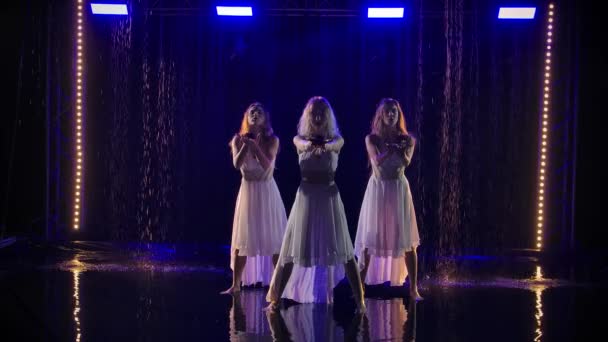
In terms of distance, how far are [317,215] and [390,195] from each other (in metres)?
1.00

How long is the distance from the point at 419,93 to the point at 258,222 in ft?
11.4

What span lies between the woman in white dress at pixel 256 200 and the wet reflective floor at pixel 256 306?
39 centimetres

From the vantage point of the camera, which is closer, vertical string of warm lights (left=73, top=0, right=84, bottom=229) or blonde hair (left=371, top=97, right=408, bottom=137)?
blonde hair (left=371, top=97, right=408, bottom=137)

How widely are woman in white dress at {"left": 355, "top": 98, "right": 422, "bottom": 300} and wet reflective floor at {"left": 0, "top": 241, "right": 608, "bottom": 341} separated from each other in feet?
1.39

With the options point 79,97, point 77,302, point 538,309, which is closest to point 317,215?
point 538,309

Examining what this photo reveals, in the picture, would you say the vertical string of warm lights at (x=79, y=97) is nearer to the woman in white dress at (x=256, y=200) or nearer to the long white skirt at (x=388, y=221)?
the woman in white dress at (x=256, y=200)

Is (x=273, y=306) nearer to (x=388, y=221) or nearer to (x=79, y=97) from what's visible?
(x=388, y=221)

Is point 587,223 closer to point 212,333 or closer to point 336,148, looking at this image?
point 336,148

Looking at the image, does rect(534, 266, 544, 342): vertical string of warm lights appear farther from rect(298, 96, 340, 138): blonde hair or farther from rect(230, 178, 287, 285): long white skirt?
rect(230, 178, 287, 285): long white skirt

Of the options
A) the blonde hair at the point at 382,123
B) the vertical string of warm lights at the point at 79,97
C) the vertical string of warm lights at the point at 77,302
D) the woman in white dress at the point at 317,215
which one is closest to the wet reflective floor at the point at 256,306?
the vertical string of warm lights at the point at 77,302

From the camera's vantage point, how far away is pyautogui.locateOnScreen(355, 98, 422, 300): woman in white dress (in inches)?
223

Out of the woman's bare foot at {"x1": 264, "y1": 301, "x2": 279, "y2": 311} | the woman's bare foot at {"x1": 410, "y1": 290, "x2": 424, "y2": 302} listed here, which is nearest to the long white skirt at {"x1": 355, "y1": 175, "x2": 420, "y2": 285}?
the woman's bare foot at {"x1": 410, "y1": 290, "x2": 424, "y2": 302}

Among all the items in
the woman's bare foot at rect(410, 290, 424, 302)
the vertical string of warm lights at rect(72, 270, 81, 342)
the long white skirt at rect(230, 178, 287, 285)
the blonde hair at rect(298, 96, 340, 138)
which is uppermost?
the blonde hair at rect(298, 96, 340, 138)

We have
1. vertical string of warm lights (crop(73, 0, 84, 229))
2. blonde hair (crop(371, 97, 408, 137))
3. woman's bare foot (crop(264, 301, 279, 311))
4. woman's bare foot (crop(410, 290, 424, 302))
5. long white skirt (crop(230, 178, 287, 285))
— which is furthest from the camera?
vertical string of warm lights (crop(73, 0, 84, 229))
